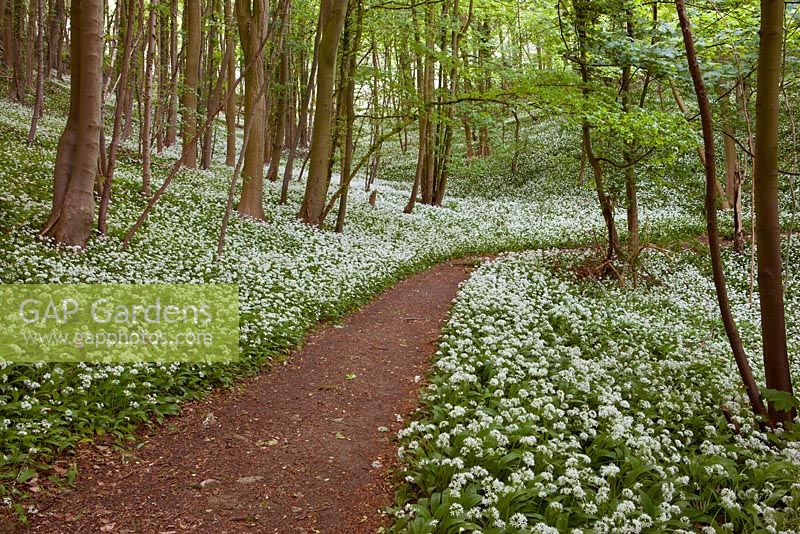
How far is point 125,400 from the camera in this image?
222 inches

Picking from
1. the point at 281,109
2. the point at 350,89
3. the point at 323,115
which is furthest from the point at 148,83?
the point at 281,109

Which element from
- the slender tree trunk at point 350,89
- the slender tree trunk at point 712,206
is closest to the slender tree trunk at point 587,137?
the slender tree trunk at point 712,206

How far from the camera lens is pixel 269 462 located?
5348 millimetres

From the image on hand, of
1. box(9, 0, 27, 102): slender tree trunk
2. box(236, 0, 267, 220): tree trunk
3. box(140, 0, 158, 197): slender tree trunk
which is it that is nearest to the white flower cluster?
box(236, 0, 267, 220): tree trunk

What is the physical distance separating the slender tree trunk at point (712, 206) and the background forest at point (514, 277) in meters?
0.03

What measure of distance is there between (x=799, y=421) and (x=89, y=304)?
8743mm

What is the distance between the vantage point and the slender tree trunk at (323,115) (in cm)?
1466

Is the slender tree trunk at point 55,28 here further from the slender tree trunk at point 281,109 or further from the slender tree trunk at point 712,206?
the slender tree trunk at point 712,206

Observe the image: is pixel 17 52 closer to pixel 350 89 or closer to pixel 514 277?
pixel 350 89

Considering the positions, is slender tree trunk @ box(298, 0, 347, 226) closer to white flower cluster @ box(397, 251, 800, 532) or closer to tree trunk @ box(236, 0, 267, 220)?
tree trunk @ box(236, 0, 267, 220)

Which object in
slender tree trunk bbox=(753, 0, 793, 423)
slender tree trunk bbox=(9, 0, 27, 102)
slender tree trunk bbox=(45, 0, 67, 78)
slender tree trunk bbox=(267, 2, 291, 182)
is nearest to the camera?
slender tree trunk bbox=(753, 0, 793, 423)

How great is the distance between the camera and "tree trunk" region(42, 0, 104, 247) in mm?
9281

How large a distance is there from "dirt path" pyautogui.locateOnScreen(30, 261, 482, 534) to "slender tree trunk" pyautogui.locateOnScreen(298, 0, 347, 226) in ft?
27.3

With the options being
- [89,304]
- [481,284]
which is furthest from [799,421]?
[89,304]
